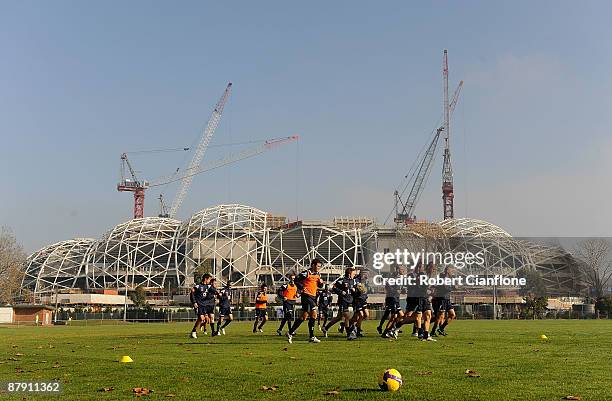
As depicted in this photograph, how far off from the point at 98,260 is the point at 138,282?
39.1 feet

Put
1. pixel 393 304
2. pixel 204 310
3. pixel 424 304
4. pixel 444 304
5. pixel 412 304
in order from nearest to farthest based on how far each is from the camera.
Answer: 1. pixel 424 304
2. pixel 412 304
3. pixel 393 304
4. pixel 444 304
5. pixel 204 310

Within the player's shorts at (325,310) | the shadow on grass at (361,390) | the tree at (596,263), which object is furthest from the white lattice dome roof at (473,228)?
the shadow on grass at (361,390)

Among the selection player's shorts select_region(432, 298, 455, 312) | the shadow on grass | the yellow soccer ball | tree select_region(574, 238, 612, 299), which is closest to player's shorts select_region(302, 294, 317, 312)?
player's shorts select_region(432, 298, 455, 312)

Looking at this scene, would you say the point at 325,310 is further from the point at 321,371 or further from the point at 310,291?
the point at 321,371

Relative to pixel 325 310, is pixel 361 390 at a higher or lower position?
lower

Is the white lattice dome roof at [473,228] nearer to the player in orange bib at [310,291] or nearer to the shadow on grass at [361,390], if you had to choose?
the player in orange bib at [310,291]

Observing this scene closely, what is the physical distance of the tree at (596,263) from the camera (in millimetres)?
79938

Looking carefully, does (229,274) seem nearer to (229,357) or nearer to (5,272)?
(5,272)

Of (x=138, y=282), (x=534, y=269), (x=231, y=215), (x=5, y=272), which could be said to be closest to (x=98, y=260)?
(x=138, y=282)

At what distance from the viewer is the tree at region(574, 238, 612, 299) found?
79.9 m

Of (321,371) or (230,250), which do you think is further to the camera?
(230,250)

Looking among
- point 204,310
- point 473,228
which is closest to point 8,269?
point 204,310

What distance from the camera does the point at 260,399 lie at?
843 centimetres

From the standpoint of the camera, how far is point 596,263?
3214 inches
